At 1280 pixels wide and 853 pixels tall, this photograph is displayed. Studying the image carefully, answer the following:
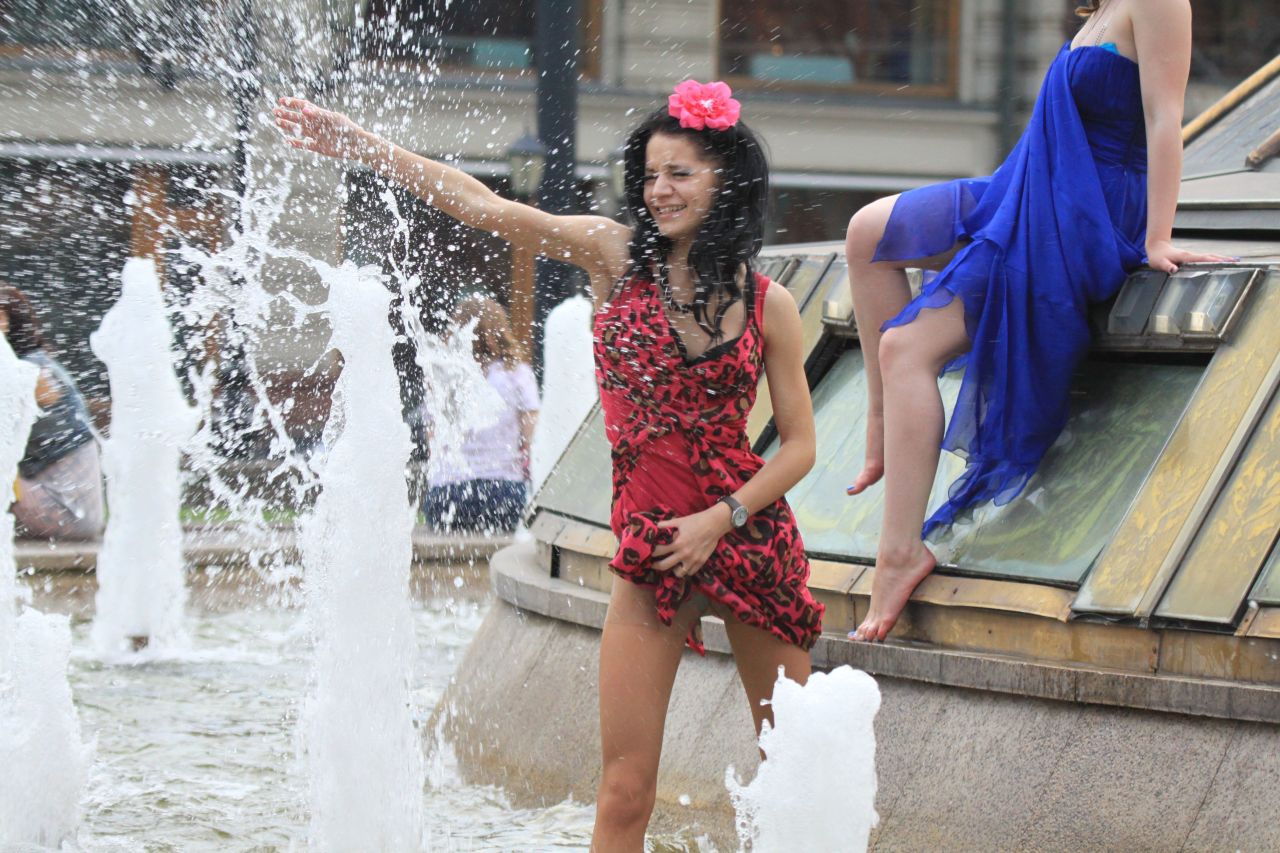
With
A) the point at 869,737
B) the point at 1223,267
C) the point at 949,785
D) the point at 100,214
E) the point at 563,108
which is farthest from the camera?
the point at 100,214

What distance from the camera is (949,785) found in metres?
3.61

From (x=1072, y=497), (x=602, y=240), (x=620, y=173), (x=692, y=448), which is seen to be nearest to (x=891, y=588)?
(x=1072, y=497)

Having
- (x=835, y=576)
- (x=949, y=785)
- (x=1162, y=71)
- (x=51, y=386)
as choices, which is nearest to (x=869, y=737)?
(x=949, y=785)

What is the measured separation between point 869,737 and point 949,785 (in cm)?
56

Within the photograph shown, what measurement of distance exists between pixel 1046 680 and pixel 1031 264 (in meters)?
0.88

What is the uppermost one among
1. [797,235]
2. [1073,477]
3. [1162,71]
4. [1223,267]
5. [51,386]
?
[1162,71]

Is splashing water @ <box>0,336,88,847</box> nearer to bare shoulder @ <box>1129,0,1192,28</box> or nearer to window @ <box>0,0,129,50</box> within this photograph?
bare shoulder @ <box>1129,0,1192,28</box>

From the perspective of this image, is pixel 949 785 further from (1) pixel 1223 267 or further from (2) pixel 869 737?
(1) pixel 1223 267

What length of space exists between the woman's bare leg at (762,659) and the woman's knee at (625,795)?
0.90ft

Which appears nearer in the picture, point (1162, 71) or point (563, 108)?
point (1162, 71)

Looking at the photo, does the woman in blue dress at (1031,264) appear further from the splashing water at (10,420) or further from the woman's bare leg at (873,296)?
the splashing water at (10,420)

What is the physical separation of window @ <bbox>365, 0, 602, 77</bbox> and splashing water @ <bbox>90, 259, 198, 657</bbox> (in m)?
10.8

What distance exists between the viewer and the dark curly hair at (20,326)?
784 cm

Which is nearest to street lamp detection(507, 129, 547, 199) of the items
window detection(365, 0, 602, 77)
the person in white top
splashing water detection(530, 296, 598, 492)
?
splashing water detection(530, 296, 598, 492)
